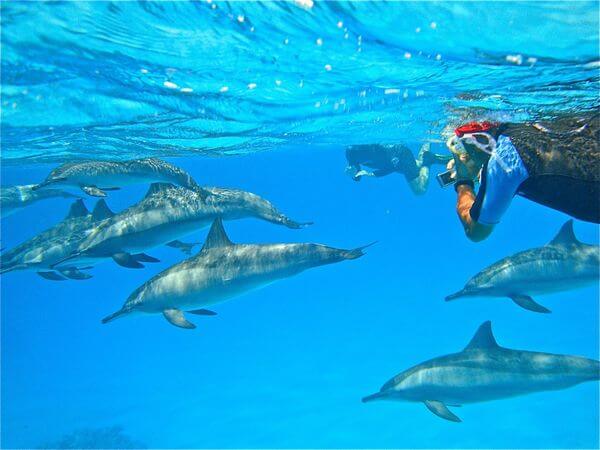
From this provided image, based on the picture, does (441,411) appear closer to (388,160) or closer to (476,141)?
(476,141)

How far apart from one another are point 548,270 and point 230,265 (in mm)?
7431

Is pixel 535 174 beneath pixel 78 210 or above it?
beneath

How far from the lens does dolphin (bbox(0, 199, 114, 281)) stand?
1084 cm

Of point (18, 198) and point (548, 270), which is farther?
point (18, 198)

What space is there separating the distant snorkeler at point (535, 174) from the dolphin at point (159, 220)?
561 cm

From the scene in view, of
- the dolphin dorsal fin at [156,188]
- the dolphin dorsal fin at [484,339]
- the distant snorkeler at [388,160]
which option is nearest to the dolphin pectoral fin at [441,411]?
the dolphin dorsal fin at [484,339]

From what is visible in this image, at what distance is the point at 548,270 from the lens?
10703 mm

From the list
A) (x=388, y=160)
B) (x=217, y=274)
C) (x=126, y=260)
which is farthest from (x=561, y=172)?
(x=388, y=160)

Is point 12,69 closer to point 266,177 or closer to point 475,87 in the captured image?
point 475,87

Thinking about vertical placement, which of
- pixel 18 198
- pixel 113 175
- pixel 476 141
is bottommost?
pixel 476 141

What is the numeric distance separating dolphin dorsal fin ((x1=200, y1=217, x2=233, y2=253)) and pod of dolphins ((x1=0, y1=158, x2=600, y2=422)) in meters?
0.02

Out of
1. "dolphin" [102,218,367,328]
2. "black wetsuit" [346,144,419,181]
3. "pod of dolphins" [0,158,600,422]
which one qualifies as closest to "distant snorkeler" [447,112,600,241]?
"pod of dolphins" [0,158,600,422]

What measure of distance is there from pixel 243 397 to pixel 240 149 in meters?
14.4

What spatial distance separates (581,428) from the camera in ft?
62.2
